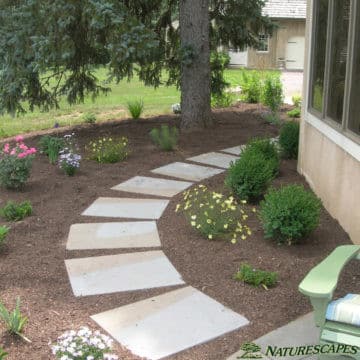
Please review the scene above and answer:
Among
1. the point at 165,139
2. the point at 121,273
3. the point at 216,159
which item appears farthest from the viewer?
the point at 165,139

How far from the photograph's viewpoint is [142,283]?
368 cm

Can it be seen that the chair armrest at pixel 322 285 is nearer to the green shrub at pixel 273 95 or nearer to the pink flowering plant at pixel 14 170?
the pink flowering plant at pixel 14 170

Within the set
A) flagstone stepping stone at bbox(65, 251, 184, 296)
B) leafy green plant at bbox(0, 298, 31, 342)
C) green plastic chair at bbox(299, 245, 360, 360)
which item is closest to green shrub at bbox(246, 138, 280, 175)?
flagstone stepping stone at bbox(65, 251, 184, 296)

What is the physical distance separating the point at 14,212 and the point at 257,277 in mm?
2560

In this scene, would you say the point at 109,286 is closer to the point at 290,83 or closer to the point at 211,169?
the point at 211,169

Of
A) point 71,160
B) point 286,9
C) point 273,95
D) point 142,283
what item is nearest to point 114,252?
point 142,283

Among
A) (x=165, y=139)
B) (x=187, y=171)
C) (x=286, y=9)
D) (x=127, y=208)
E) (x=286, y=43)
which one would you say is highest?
(x=286, y=9)

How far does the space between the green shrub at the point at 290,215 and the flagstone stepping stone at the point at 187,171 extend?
2206 millimetres

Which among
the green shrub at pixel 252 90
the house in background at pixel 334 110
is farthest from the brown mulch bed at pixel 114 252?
the green shrub at pixel 252 90

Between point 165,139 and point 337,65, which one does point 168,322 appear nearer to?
point 337,65

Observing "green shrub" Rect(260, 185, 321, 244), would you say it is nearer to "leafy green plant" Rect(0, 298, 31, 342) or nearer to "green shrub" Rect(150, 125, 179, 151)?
"leafy green plant" Rect(0, 298, 31, 342)

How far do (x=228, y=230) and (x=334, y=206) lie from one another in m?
1.07

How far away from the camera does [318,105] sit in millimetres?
5621

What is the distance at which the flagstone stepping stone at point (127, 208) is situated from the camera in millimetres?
5109
